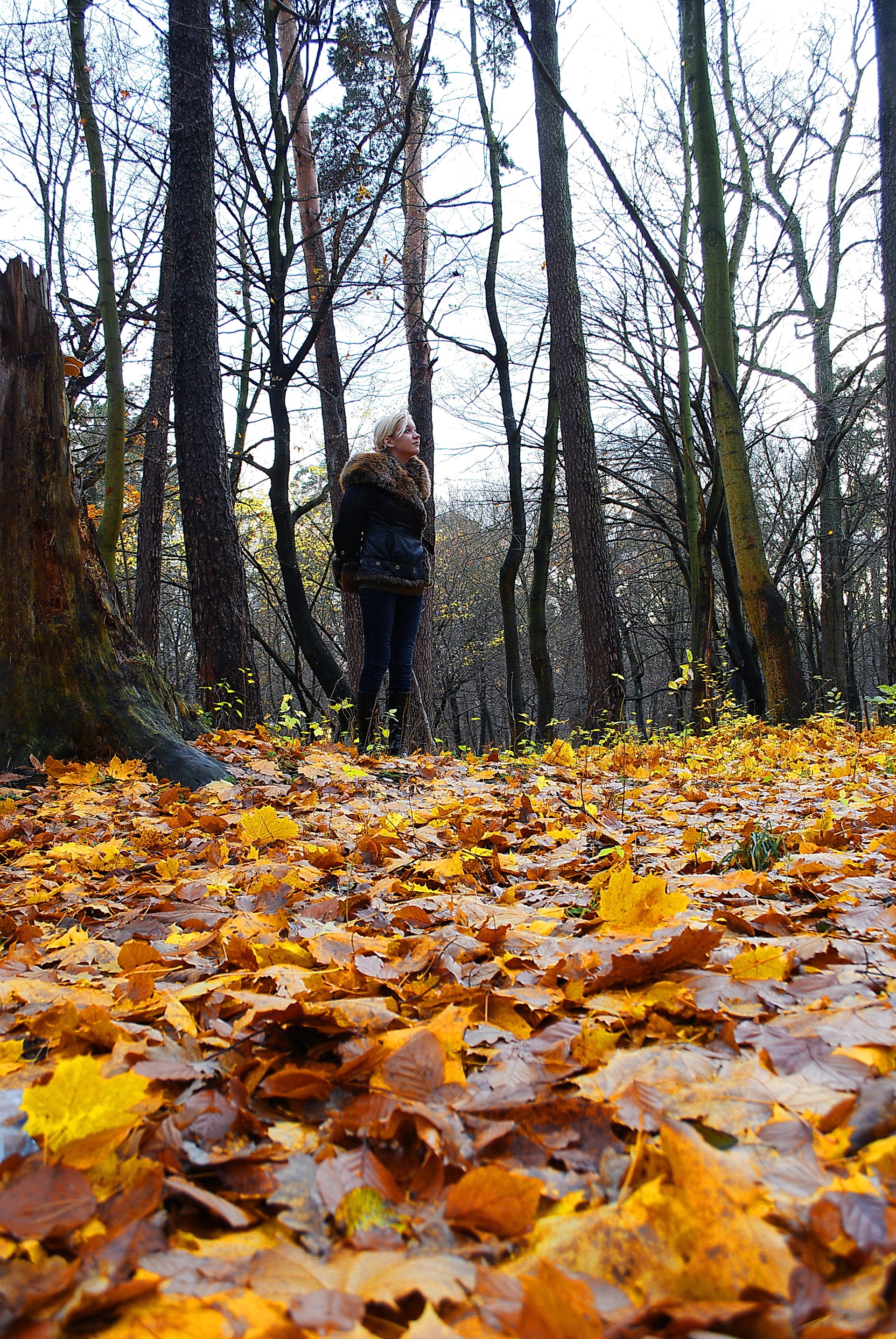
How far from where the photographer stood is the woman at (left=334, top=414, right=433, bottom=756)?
487 centimetres

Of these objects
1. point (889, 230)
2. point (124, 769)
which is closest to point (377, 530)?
point (124, 769)

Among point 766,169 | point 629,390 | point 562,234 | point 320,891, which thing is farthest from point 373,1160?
point 766,169

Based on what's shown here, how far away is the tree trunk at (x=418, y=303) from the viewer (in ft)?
28.8

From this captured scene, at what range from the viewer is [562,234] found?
8188 millimetres

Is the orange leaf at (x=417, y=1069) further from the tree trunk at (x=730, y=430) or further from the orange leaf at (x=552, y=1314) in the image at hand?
the tree trunk at (x=730, y=430)

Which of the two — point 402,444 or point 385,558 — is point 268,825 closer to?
point 385,558

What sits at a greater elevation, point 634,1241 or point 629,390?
point 629,390

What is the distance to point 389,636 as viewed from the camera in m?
4.93

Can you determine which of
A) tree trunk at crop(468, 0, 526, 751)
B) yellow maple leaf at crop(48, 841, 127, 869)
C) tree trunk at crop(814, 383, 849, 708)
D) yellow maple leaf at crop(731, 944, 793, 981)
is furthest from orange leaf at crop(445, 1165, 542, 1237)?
tree trunk at crop(814, 383, 849, 708)

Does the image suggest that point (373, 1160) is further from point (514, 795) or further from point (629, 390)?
point (629, 390)

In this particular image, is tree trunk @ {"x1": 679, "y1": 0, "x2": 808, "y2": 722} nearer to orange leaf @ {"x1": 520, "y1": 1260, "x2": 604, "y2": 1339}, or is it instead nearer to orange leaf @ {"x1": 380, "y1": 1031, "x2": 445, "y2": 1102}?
orange leaf @ {"x1": 380, "y1": 1031, "x2": 445, "y2": 1102}

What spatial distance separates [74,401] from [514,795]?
865 cm

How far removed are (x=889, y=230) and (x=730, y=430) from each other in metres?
2.56

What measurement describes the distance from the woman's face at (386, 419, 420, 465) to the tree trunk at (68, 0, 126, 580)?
1965 millimetres
